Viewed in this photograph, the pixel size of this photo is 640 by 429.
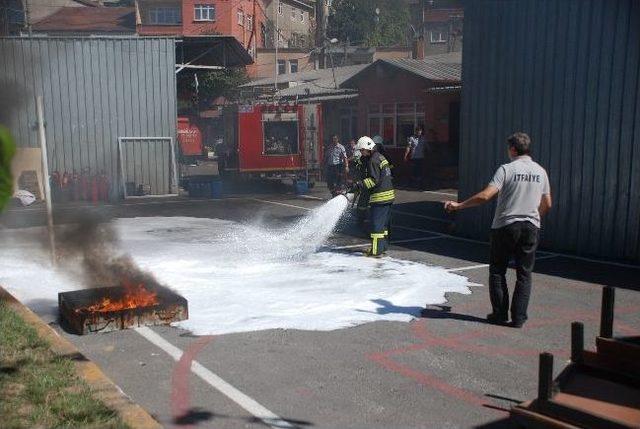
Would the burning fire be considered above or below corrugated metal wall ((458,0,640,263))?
below

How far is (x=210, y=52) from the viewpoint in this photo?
22.7 m

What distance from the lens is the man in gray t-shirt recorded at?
6.40 meters

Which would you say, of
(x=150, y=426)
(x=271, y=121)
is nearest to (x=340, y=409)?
(x=150, y=426)

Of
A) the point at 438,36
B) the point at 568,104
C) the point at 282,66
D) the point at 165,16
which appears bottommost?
the point at 568,104

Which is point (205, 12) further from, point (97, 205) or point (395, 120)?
point (97, 205)

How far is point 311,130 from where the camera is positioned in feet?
74.3

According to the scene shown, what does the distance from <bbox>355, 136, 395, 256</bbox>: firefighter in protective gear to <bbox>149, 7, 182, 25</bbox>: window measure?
52259 millimetres

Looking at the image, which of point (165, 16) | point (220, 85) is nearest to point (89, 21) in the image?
point (165, 16)

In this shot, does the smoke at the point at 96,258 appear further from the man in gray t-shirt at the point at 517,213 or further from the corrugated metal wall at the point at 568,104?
the corrugated metal wall at the point at 568,104

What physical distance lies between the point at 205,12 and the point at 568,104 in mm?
52225

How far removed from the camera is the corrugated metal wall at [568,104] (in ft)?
Result: 32.0

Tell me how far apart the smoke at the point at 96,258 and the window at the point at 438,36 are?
201ft

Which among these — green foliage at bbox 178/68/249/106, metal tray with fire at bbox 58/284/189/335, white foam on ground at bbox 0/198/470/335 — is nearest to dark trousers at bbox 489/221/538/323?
white foam on ground at bbox 0/198/470/335

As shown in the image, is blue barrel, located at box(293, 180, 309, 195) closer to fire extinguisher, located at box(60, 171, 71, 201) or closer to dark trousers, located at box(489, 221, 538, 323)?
fire extinguisher, located at box(60, 171, 71, 201)
